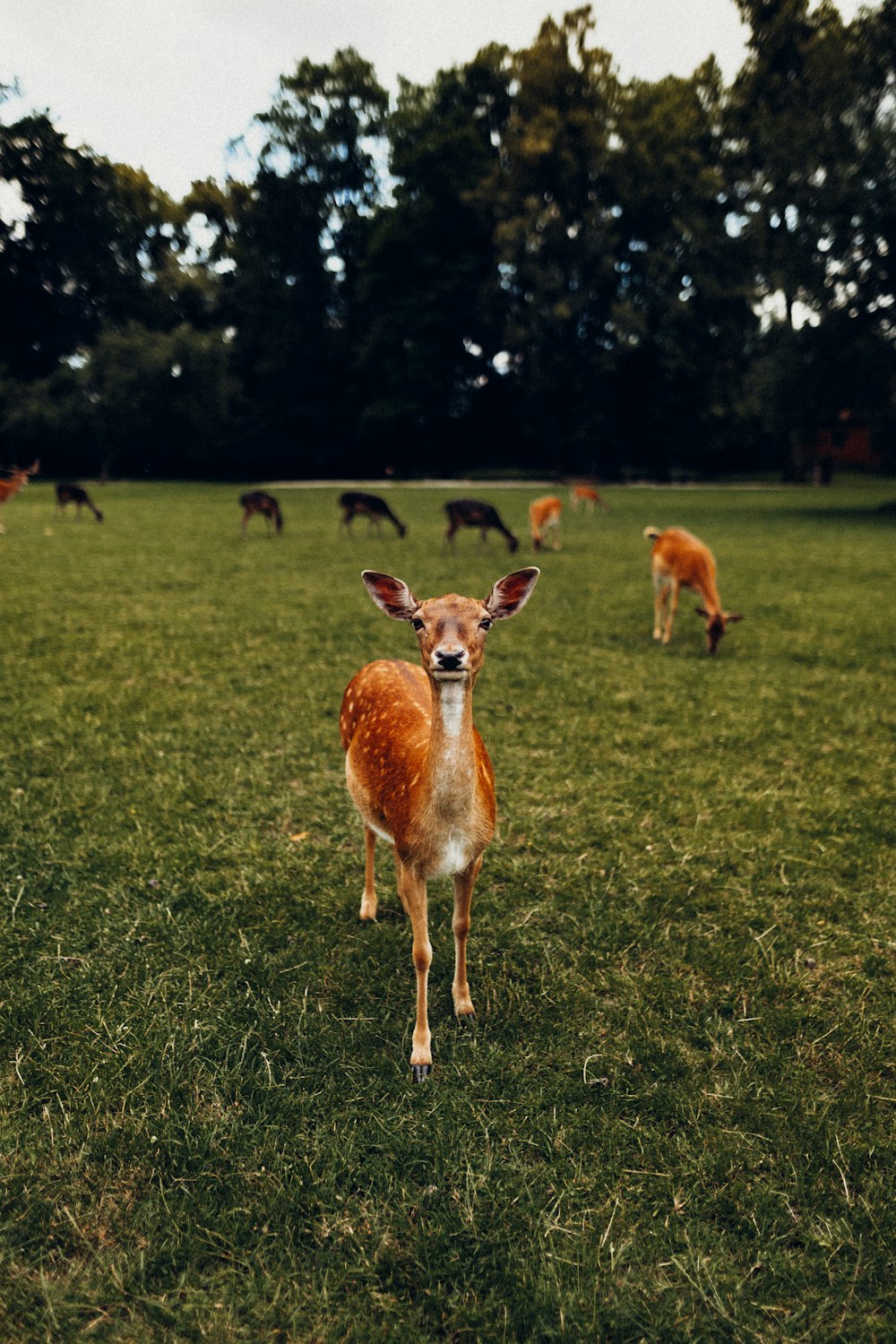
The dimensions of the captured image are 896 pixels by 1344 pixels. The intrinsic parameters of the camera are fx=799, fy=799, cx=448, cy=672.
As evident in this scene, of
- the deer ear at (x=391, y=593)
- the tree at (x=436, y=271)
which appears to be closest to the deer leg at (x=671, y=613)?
the deer ear at (x=391, y=593)

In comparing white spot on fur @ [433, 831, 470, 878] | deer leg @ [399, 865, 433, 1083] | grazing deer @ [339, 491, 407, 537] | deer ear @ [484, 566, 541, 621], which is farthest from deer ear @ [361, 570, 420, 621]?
grazing deer @ [339, 491, 407, 537]

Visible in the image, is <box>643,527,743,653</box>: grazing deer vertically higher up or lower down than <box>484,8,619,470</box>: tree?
lower down

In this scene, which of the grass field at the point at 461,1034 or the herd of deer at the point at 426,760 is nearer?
the grass field at the point at 461,1034

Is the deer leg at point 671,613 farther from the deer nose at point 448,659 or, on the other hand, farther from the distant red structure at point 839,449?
the distant red structure at point 839,449

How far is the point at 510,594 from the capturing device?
2826 millimetres

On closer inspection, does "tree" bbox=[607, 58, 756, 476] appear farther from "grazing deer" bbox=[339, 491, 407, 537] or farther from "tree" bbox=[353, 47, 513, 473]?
"grazing deer" bbox=[339, 491, 407, 537]

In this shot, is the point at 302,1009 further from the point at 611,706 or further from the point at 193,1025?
the point at 611,706

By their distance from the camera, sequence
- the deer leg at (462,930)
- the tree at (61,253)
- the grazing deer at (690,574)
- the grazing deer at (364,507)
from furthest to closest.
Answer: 1. the tree at (61,253)
2. the grazing deer at (364,507)
3. the grazing deer at (690,574)
4. the deer leg at (462,930)

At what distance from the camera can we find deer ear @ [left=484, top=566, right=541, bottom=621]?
279cm

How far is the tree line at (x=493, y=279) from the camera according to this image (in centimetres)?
2739

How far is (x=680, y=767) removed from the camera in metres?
5.86

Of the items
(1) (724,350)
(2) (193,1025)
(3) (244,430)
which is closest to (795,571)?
(2) (193,1025)

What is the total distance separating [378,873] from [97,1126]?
198 centimetres

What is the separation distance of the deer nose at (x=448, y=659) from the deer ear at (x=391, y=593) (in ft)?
1.14
